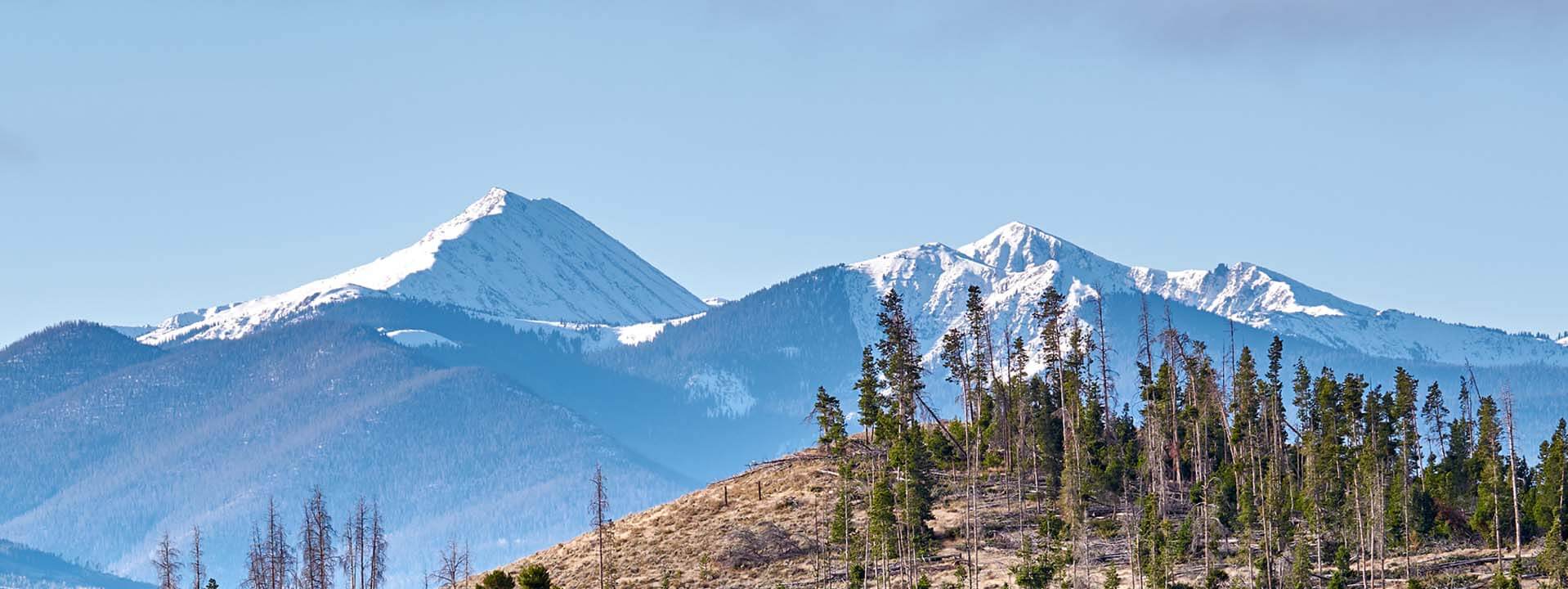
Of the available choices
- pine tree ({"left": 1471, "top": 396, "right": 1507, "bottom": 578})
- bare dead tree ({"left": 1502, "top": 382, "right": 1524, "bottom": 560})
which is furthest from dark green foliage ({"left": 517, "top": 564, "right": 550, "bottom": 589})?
pine tree ({"left": 1471, "top": 396, "right": 1507, "bottom": 578})

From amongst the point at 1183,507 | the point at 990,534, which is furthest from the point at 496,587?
the point at 1183,507

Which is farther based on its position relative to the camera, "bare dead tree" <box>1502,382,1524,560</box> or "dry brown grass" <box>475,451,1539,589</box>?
"dry brown grass" <box>475,451,1539,589</box>

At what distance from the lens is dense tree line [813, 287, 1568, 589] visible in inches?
5640

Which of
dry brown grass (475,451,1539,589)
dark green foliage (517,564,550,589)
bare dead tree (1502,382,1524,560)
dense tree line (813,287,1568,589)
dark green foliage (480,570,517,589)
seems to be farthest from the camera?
dry brown grass (475,451,1539,589)

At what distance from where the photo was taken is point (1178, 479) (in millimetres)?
164375

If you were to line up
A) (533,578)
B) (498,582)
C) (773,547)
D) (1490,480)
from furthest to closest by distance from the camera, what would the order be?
(773,547) → (1490,480) → (533,578) → (498,582)

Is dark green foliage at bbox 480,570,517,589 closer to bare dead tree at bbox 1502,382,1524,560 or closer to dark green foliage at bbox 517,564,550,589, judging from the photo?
dark green foliage at bbox 517,564,550,589

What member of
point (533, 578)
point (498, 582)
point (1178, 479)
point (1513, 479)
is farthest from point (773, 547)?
point (498, 582)

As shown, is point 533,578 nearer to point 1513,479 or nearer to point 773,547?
point 773,547

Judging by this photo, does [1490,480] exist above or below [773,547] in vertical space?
above

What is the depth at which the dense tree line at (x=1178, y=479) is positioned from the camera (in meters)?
143

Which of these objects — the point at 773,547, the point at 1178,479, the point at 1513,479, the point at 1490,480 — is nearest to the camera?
the point at 1513,479

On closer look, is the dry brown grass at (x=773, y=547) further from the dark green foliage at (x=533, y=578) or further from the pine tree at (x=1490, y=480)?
the dark green foliage at (x=533, y=578)

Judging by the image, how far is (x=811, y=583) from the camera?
15138 centimetres
